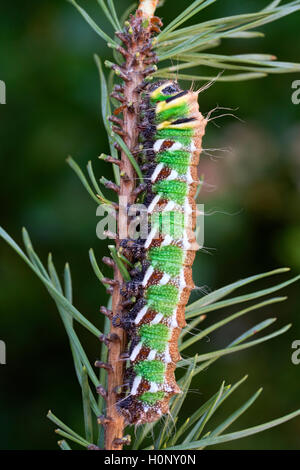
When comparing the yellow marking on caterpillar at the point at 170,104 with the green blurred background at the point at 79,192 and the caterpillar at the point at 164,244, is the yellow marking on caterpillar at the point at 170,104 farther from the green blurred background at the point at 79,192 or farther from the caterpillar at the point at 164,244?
the green blurred background at the point at 79,192

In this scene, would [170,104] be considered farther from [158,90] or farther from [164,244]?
[164,244]

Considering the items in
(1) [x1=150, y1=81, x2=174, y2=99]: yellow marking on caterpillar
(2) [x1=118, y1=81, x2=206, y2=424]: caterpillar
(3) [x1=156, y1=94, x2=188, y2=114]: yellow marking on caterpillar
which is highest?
(1) [x1=150, y1=81, x2=174, y2=99]: yellow marking on caterpillar

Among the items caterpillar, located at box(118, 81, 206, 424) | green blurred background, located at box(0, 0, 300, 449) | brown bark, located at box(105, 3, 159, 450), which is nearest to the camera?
brown bark, located at box(105, 3, 159, 450)

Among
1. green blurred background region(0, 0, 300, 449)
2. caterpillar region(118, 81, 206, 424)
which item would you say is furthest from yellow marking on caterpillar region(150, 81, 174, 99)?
green blurred background region(0, 0, 300, 449)

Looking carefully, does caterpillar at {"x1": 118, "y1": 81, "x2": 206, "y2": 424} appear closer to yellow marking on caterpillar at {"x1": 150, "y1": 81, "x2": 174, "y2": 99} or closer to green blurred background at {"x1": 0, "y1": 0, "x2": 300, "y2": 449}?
yellow marking on caterpillar at {"x1": 150, "y1": 81, "x2": 174, "y2": 99}

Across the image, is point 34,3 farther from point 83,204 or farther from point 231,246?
point 231,246

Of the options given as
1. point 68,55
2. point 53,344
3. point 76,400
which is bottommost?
point 76,400

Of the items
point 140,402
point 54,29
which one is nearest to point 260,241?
point 54,29

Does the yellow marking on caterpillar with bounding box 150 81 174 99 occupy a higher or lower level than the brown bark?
higher
